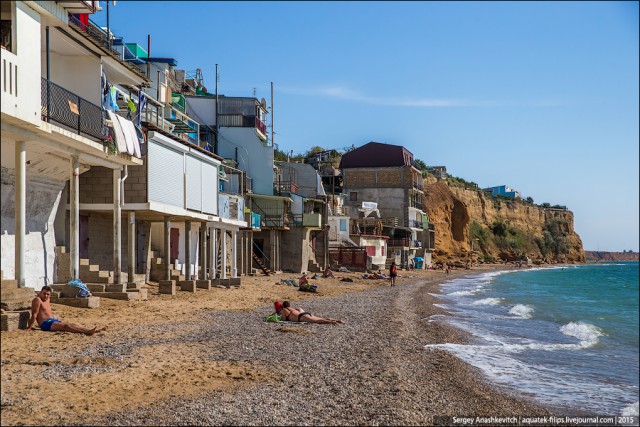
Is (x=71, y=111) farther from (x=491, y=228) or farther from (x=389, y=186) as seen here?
(x=491, y=228)

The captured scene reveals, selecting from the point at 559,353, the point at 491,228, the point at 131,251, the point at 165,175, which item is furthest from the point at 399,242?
the point at 491,228

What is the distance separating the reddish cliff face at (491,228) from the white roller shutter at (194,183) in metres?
72.5

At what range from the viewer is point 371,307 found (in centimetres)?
2672

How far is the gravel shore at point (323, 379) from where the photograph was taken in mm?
8422

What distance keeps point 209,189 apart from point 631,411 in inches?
852

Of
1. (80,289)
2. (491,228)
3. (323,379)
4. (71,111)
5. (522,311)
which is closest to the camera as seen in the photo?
(323,379)

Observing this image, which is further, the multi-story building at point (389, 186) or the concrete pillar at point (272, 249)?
the multi-story building at point (389, 186)

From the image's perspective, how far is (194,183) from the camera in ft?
90.1

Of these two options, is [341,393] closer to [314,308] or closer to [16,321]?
[16,321]

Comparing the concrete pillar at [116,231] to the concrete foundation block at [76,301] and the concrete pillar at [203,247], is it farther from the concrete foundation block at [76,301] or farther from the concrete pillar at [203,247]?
the concrete pillar at [203,247]

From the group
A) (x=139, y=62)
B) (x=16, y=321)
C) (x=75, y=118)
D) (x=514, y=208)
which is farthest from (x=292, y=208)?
(x=514, y=208)

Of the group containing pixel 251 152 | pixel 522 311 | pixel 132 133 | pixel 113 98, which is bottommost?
pixel 522 311

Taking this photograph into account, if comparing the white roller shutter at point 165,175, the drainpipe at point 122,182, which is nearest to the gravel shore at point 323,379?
the drainpipe at point 122,182

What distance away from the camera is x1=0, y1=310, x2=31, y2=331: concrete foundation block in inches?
496
